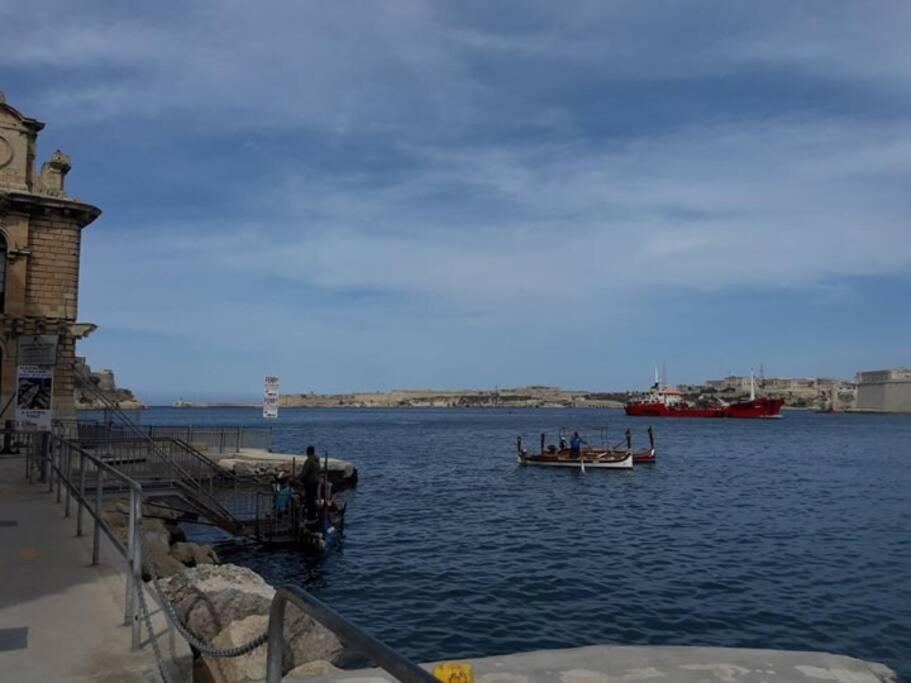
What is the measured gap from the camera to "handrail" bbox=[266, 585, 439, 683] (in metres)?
2.44

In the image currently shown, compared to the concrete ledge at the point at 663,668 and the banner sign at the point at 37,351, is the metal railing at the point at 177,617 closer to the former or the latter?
the concrete ledge at the point at 663,668

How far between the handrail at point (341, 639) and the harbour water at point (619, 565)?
9812 millimetres

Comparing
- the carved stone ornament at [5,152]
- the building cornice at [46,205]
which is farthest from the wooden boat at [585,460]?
the carved stone ornament at [5,152]

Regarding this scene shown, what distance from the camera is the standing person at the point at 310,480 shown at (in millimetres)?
22359

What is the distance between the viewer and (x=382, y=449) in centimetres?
6950

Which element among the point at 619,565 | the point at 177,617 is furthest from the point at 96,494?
the point at 619,565

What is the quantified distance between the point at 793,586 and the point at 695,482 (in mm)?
23943

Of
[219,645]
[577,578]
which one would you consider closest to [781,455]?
[577,578]

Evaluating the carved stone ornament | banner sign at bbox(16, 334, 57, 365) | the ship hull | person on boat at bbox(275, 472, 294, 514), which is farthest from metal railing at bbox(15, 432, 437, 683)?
Answer: the ship hull

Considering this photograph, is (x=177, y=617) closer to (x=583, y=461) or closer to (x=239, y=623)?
(x=239, y=623)

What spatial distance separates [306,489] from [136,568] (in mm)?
→ 16665

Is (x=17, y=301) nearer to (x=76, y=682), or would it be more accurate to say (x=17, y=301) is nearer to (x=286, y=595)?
(x=76, y=682)

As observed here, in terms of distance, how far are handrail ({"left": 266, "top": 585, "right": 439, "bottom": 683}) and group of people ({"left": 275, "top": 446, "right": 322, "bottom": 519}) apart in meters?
18.9

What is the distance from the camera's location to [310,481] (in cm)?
2261
